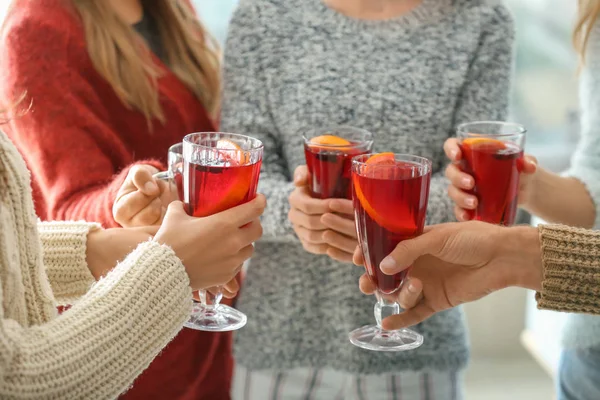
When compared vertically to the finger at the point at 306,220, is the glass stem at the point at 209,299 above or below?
below

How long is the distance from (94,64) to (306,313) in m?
0.74

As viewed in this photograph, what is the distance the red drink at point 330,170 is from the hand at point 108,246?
0.32 meters

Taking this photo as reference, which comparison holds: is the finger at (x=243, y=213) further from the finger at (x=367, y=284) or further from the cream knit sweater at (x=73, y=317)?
the finger at (x=367, y=284)

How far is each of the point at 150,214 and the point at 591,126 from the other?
999 mm

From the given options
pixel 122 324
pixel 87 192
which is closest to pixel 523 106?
pixel 87 192

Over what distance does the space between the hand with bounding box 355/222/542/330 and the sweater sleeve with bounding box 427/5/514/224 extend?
34cm

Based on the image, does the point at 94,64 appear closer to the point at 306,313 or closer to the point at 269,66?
the point at 269,66

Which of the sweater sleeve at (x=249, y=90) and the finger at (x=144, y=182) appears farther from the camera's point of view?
the sweater sleeve at (x=249, y=90)

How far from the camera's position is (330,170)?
1.31m

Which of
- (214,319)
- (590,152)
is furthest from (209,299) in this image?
(590,152)

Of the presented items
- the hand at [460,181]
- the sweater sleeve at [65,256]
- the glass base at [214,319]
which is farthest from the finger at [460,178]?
the sweater sleeve at [65,256]

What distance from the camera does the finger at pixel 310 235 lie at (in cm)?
138

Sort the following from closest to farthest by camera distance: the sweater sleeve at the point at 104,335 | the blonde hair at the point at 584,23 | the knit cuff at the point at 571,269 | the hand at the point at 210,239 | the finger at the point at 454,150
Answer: the sweater sleeve at the point at 104,335 → the hand at the point at 210,239 → the knit cuff at the point at 571,269 → the finger at the point at 454,150 → the blonde hair at the point at 584,23

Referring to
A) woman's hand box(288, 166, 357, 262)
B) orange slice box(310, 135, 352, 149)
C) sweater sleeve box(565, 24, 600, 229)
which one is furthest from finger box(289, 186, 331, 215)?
sweater sleeve box(565, 24, 600, 229)
